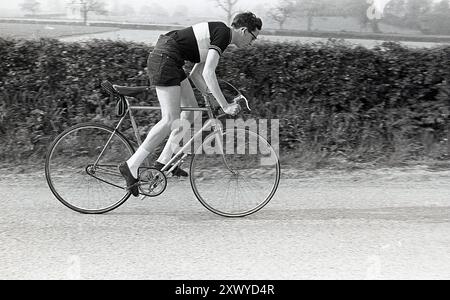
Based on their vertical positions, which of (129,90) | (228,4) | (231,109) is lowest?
(231,109)

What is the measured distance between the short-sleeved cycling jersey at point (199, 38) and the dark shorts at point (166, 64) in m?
0.06

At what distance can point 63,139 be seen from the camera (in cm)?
550

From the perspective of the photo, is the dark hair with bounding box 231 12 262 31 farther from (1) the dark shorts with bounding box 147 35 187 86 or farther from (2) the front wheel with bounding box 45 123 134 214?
(2) the front wheel with bounding box 45 123 134 214

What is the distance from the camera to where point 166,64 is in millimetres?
5176

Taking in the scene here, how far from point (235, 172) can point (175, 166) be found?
1.80ft

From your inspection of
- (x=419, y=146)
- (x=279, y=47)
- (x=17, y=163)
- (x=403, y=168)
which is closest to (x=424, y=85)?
(x=419, y=146)

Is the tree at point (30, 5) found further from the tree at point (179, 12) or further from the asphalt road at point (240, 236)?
the asphalt road at point (240, 236)

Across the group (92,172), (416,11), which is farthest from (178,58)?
(416,11)

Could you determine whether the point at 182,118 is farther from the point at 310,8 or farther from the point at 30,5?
the point at 30,5

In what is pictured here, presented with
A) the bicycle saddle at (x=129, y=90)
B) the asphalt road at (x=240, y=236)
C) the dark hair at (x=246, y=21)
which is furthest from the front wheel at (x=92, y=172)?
the dark hair at (x=246, y=21)

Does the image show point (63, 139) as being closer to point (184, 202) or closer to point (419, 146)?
point (184, 202)

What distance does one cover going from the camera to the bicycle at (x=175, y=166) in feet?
17.7

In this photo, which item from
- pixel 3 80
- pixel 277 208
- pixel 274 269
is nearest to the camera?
pixel 274 269
